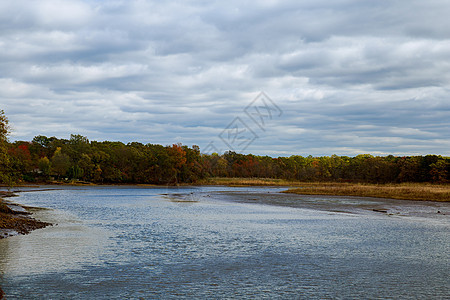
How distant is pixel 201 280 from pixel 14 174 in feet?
70.0

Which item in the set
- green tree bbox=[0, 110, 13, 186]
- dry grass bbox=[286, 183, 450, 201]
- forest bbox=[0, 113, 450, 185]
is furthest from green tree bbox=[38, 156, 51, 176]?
green tree bbox=[0, 110, 13, 186]

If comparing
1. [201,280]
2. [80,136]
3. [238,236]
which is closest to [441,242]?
[238,236]

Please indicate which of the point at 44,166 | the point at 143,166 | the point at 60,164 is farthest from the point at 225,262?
the point at 143,166

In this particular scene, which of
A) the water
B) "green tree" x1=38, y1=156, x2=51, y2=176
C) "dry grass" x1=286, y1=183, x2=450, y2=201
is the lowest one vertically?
the water

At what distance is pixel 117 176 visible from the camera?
5394 inches

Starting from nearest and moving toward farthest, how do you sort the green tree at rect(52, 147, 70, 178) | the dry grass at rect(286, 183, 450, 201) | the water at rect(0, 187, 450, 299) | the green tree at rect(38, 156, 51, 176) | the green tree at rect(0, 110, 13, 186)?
the water at rect(0, 187, 450, 299) < the green tree at rect(0, 110, 13, 186) < the dry grass at rect(286, 183, 450, 201) < the green tree at rect(38, 156, 51, 176) < the green tree at rect(52, 147, 70, 178)

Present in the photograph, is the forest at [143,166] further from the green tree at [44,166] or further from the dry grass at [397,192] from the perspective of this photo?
the dry grass at [397,192]

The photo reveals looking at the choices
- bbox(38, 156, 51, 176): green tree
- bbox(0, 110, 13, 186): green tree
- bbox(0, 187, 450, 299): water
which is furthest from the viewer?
bbox(38, 156, 51, 176): green tree

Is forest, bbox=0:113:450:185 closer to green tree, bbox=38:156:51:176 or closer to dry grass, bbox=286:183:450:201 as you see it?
green tree, bbox=38:156:51:176

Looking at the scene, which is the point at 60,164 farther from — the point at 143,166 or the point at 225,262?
the point at 225,262

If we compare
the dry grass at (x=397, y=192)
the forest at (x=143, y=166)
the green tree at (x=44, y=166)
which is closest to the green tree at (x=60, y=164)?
the forest at (x=143, y=166)

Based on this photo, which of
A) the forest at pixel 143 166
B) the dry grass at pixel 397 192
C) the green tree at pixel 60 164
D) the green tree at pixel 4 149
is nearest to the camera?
the green tree at pixel 4 149

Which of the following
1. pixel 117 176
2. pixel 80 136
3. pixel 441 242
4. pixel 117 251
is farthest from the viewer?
Answer: pixel 80 136

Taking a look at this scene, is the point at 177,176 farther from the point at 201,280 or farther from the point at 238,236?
the point at 201,280
